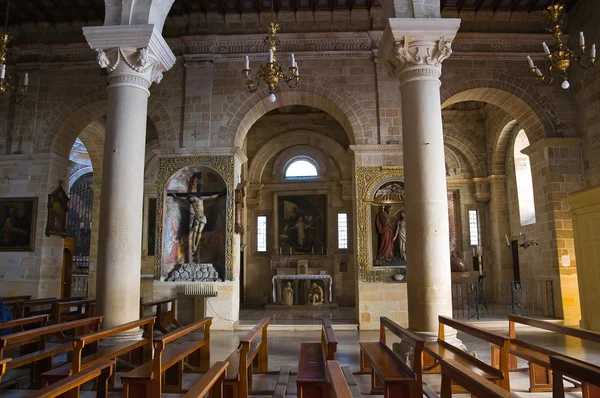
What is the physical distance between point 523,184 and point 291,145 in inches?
284

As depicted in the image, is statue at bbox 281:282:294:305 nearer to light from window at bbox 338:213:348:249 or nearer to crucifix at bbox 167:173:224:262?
light from window at bbox 338:213:348:249

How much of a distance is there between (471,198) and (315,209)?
16.1 feet

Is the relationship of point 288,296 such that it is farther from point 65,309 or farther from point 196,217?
point 65,309

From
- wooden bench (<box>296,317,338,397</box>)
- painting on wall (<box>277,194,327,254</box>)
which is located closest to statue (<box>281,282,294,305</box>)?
painting on wall (<box>277,194,327,254</box>)

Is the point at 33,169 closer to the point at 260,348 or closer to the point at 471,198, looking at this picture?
the point at 260,348

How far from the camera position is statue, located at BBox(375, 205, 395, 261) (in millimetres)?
9945

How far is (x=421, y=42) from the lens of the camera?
601 cm

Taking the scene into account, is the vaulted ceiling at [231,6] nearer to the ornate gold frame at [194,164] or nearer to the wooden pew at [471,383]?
the ornate gold frame at [194,164]

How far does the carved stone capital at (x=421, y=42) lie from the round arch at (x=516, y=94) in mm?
4635

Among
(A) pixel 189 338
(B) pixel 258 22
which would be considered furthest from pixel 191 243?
(B) pixel 258 22

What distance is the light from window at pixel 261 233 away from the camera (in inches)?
593

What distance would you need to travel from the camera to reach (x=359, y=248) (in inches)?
388

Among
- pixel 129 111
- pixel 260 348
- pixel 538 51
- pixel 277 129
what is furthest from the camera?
pixel 277 129

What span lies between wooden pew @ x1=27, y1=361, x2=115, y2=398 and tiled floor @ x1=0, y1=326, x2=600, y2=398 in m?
0.55
